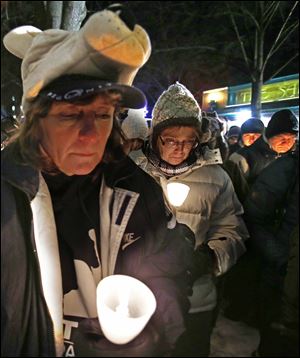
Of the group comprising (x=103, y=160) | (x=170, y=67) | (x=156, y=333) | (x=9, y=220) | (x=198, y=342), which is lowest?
(x=198, y=342)

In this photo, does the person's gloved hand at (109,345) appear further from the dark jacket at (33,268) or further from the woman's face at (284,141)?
the woman's face at (284,141)

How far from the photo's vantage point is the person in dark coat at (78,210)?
126 cm

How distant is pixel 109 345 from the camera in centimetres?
117

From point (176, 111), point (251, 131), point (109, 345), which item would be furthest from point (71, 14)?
point (109, 345)

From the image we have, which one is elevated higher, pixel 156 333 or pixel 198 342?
pixel 156 333

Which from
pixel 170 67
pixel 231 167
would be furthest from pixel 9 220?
pixel 170 67

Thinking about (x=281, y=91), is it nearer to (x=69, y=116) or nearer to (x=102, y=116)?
(x=102, y=116)

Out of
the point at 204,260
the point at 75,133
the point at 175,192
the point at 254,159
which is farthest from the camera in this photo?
the point at 254,159

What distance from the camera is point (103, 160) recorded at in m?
1.76

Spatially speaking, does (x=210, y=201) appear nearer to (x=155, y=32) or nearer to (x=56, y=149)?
(x=56, y=149)

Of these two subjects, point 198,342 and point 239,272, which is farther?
point 239,272

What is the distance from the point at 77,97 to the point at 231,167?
2876 mm

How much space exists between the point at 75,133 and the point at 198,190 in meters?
1.55

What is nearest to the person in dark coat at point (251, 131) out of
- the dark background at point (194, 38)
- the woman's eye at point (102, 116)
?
the woman's eye at point (102, 116)
